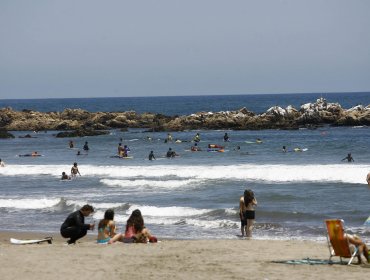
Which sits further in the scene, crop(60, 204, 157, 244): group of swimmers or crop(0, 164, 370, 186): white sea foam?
crop(0, 164, 370, 186): white sea foam

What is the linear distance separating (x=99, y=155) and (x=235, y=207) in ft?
90.6

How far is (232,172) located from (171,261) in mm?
23052

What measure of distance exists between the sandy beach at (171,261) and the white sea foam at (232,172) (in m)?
16.7

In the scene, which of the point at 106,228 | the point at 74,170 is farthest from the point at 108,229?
the point at 74,170

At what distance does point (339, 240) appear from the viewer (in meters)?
12.0

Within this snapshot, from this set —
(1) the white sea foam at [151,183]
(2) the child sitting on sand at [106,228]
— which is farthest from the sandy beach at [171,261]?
(1) the white sea foam at [151,183]

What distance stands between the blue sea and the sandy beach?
390 centimetres

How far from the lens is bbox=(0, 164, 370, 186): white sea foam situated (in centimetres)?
3262

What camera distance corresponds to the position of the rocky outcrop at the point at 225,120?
68938 mm

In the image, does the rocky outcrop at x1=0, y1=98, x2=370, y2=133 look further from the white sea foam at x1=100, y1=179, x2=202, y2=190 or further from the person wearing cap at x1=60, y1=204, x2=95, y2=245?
the person wearing cap at x1=60, y1=204, x2=95, y2=245

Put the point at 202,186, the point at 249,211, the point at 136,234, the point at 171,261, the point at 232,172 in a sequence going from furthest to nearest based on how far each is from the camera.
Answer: the point at 232,172
the point at 202,186
the point at 249,211
the point at 136,234
the point at 171,261

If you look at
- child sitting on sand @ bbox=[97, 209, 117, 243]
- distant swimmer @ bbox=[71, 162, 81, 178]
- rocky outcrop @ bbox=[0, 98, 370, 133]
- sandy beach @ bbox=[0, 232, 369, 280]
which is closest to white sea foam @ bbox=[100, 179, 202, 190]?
distant swimmer @ bbox=[71, 162, 81, 178]

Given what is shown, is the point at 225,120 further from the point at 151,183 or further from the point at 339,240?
the point at 339,240

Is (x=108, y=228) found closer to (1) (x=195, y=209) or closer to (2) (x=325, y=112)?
(1) (x=195, y=209)
